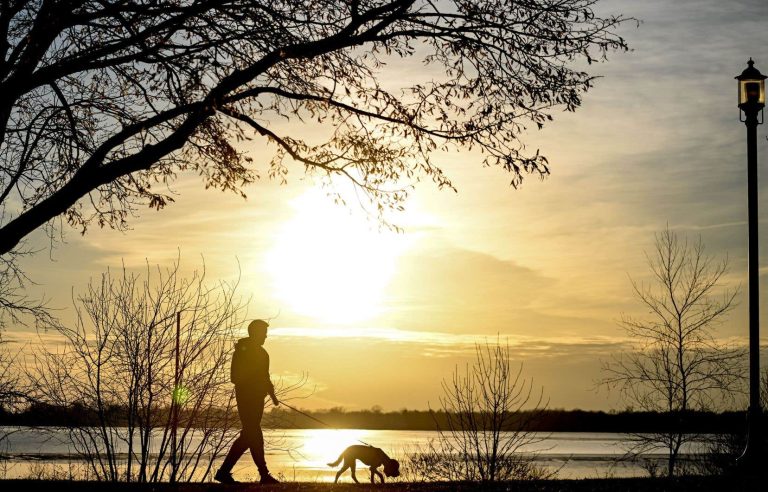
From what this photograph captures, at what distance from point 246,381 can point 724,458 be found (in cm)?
1925

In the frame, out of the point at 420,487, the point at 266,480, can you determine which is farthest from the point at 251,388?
the point at 420,487

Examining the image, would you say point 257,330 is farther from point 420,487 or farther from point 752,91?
point 752,91

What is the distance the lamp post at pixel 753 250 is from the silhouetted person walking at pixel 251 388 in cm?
777

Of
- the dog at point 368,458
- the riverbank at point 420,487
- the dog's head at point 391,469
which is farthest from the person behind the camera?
the dog's head at point 391,469

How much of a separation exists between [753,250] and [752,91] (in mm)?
2898

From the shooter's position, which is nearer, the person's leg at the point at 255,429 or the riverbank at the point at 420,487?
the riverbank at the point at 420,487

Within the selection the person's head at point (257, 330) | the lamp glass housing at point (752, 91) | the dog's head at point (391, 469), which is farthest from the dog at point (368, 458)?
the lamp glass housing at point (752, 91)

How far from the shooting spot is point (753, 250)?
1452cm

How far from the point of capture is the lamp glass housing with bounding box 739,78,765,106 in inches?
595

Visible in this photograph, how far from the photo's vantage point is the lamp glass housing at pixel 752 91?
1510 cm

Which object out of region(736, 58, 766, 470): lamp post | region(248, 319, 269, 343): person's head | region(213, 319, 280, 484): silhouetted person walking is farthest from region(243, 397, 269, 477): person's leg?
region(736, 58, 766, 470): lamp post

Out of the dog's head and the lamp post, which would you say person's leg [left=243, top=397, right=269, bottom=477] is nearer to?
the dog's head

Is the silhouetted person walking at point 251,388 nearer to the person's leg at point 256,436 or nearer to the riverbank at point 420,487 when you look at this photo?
the person's leg at point 256,436

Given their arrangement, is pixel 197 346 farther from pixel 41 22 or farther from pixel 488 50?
pixel 488 50
